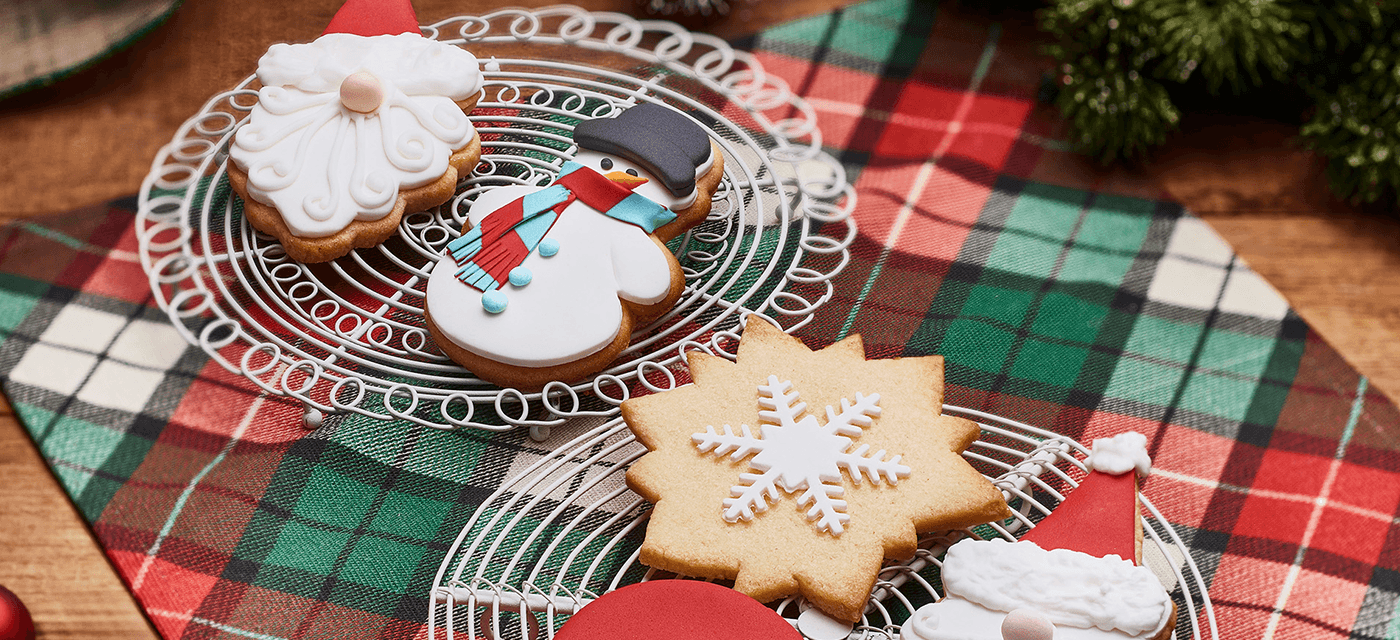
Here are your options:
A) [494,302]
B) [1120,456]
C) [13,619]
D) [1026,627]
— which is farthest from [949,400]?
[13,619]

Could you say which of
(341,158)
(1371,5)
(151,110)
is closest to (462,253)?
(341,158)

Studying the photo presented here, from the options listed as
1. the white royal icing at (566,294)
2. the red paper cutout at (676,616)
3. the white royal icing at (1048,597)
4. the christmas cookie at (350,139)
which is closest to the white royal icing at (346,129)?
the christmas cookie at (350,139)

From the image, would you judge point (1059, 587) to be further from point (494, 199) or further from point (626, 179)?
point (494, 199)

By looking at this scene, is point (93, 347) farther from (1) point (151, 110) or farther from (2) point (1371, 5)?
(2) point (1371, 5)

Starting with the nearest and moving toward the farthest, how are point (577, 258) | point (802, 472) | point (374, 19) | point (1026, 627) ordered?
point (1026, 627) < point (802, 472) < point (577, 258) < point (374, 19)

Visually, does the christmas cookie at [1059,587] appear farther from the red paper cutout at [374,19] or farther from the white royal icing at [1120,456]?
the red paper cutout at [374,19]

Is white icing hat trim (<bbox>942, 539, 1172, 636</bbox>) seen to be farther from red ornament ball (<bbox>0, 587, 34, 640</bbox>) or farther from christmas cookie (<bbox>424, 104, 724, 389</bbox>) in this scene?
red ornament ball (<bbox>0, 587, 34, 640</bbox>)

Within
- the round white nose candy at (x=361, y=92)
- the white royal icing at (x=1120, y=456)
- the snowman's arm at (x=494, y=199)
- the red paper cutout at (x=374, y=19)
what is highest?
the red paper cutout at (x=374, y=19)
